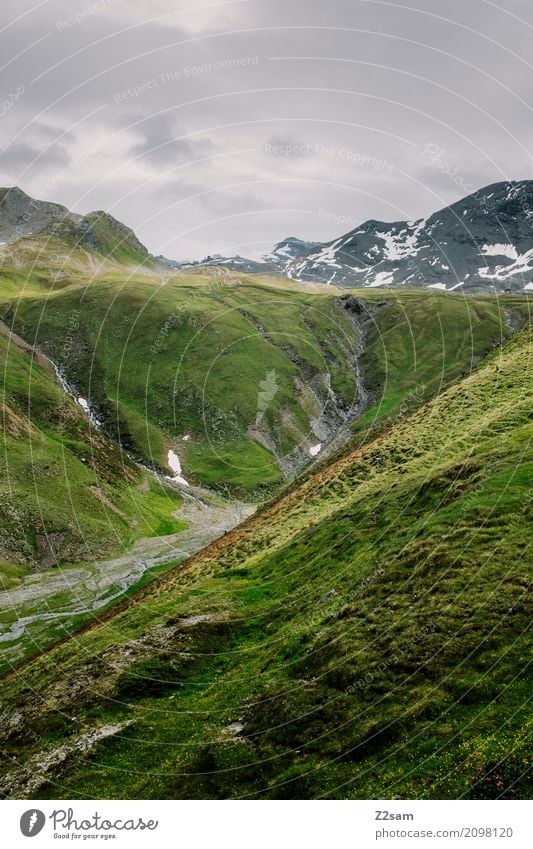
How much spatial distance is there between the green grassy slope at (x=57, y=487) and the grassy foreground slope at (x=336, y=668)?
59796 millimetres

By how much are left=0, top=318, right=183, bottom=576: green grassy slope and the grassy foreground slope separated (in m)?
59.8

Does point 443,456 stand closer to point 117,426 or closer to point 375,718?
point 375,718

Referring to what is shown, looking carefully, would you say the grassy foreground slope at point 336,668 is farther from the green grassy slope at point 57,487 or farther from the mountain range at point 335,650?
the green grassy slope at point 57,487

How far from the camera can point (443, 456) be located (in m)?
50.5

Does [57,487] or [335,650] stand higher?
[57,487]

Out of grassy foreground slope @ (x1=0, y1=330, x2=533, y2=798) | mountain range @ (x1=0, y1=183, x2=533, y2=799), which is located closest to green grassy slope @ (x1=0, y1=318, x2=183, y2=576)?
mountain range @ (x1=0, y1=183, x2=533, y2=799)

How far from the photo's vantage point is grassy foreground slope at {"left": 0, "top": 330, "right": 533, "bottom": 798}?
77.9 feet

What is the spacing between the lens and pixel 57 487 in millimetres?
119000

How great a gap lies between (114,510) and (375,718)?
109256 millimetres

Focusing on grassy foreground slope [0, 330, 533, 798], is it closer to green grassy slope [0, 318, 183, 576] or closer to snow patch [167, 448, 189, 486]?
green grassy slope [0, 318, 183, 576]

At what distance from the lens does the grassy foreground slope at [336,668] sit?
934 inches

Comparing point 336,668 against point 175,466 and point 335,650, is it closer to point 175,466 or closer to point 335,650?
point 335,650

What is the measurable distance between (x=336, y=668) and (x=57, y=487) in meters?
102

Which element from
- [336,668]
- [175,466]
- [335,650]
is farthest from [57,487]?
[336,668]
